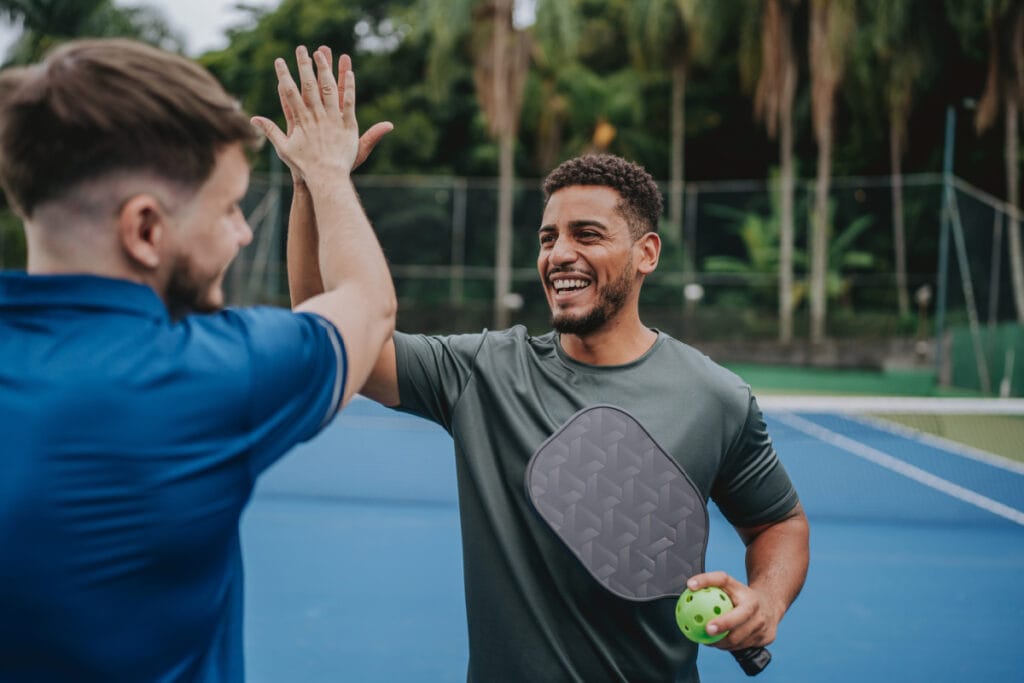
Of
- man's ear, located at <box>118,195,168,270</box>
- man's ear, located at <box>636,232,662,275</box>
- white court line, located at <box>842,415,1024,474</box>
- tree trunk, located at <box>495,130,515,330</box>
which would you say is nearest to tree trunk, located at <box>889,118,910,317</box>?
tree trunk, located at <box>495,130,515,330</box>

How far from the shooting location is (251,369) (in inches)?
44.8

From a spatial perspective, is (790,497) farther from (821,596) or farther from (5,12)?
(5,12)

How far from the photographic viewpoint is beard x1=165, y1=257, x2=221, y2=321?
117 centimetres

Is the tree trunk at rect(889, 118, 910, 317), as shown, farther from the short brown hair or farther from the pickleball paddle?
the short brown hair

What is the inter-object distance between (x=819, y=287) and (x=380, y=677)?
22.4 meters

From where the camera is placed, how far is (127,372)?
1.06m

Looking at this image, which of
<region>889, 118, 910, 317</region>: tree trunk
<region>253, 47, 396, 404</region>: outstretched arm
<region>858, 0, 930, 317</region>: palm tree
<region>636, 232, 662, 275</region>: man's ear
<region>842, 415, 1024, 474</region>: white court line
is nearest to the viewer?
<region>253, 47, 396, 404</region>: outstretched arm

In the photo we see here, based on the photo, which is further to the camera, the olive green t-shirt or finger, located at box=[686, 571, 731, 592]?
the olive green t-shirt

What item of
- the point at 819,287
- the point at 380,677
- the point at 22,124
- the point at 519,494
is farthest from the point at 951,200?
the point at 22,124

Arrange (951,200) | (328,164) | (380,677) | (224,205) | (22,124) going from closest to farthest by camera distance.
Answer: (22,124) < (224,205) < (328,164) < (380,677) < (951,200)

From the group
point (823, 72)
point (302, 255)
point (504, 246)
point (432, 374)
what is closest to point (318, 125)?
point (302, 255)

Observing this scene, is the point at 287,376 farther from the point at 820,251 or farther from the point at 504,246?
the point at 820,251

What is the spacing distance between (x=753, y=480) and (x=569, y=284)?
0.71 meters

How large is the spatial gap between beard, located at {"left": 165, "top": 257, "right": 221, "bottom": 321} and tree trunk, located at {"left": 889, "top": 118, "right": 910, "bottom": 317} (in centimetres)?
2518
